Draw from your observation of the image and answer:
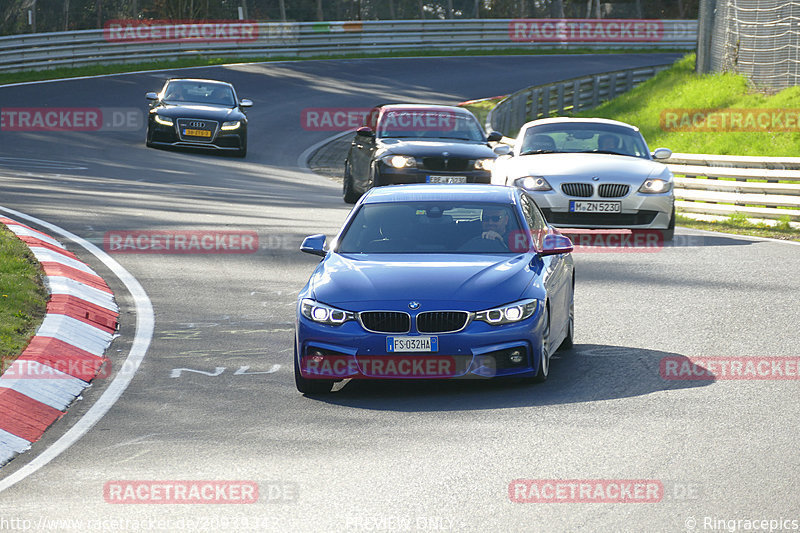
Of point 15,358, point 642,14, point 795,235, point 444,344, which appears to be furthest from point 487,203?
point 642,14

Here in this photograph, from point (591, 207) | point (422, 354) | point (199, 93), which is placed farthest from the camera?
point (199, 93)

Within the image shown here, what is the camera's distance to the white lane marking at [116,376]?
6.97 metres

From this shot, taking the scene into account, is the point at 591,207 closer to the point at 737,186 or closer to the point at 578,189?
the point at 578,189

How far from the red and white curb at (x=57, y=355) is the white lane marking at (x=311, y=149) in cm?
1444

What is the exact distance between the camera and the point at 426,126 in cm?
1988

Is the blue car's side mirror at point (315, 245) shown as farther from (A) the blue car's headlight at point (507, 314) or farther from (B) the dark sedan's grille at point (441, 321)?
(A) the blue car's headlight at point (507, 314)

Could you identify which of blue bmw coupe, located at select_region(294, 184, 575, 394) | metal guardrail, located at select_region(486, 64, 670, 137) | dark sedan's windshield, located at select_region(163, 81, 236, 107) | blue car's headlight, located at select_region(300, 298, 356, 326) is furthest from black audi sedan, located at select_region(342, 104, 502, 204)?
metal guardrail, located at select_region(486, 64, 670, 137)

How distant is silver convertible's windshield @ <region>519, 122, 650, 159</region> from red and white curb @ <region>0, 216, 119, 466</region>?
7094 mm

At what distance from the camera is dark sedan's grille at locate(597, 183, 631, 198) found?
15.9 metres

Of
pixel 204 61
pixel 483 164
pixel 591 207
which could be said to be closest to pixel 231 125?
pixel 483 164

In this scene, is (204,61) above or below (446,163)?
below

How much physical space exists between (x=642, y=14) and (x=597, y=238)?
43.3 m

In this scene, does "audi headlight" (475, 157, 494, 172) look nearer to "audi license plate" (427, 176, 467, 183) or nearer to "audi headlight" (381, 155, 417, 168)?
"audi license plate" (427, 176, 467, 183)

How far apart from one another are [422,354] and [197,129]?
1931 centimetres
